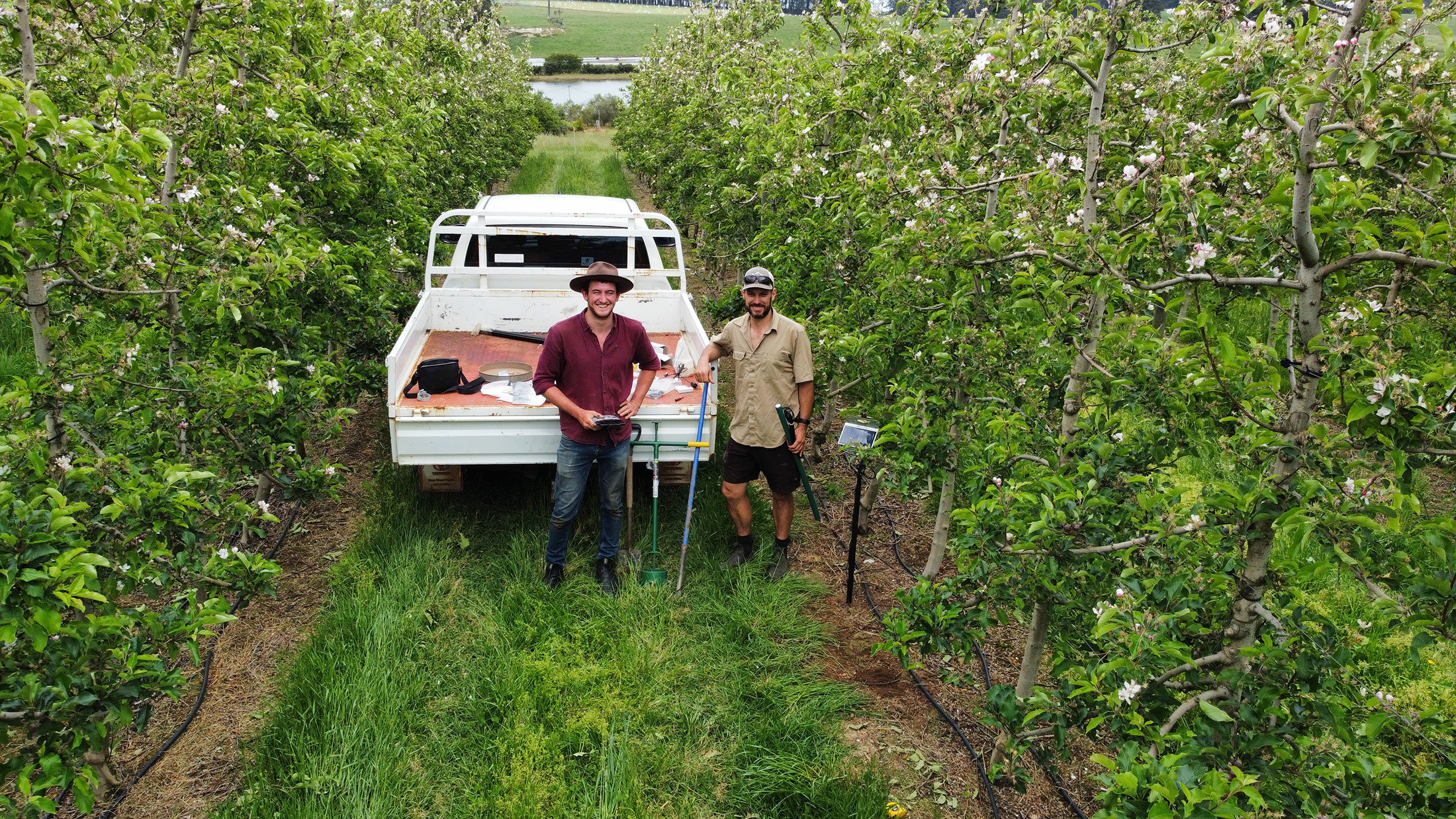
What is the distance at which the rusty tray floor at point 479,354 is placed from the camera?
5918 mm

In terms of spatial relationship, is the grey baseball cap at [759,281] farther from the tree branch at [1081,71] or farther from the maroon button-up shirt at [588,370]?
the tree branch at [1081,71]

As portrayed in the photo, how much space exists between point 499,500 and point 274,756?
2.89 meters

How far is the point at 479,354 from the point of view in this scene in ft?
23.6

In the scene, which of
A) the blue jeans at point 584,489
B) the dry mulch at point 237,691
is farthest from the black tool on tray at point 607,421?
the dry mulch at point 237,691

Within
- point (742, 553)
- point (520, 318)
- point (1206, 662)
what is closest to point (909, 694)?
point (742, 553)

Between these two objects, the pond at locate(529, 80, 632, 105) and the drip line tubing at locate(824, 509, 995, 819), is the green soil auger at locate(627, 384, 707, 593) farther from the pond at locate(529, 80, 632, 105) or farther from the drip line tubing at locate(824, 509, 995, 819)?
the pond at locate(529, 80, 632, 105)

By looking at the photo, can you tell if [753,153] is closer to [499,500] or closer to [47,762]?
[499,500]

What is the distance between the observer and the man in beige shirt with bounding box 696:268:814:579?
5.45 meters

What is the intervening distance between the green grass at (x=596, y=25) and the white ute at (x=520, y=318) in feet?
244

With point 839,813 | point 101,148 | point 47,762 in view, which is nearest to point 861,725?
point 839,813

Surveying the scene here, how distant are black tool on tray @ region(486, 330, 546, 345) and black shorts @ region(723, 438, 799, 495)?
8.29 ft

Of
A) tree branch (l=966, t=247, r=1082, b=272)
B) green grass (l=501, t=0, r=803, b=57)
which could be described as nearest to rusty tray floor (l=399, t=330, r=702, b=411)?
tree branch (l=966, t=247, r=1082, b=272)

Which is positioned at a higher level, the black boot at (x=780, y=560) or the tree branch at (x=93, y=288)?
the tree branch at (x=93, y=288)

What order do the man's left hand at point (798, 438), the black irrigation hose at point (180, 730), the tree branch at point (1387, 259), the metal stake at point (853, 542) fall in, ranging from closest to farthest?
1. the tree branch at point (1387, 259)
2. the black irrigation hose at point (180, 730)
3. the metal stake at point (853, 542)
4. the man's left hand at point (798, 438)
